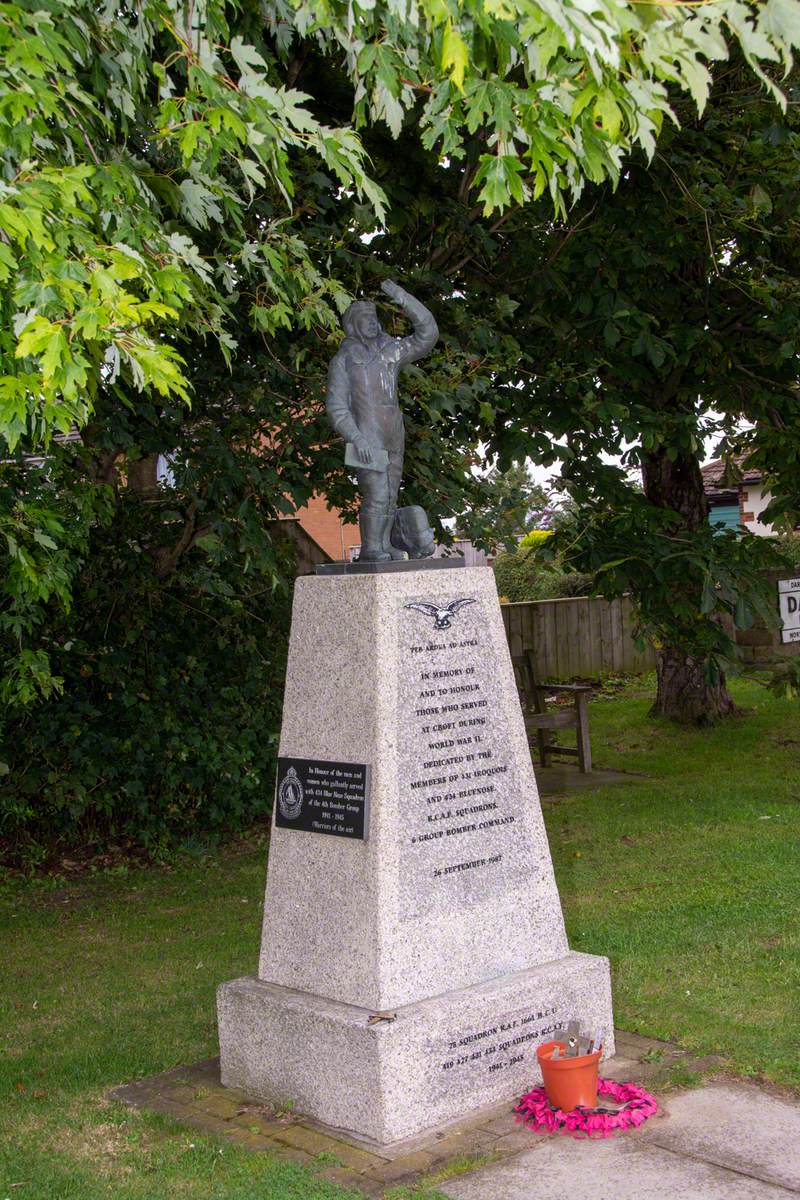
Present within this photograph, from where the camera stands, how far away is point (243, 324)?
928 cm

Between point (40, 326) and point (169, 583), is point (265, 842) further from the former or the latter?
point (40, 326)

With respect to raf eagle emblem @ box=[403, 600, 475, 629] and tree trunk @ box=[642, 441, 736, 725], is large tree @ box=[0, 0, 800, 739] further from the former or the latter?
tree trunk @ box=[642, 441, 736, 725]

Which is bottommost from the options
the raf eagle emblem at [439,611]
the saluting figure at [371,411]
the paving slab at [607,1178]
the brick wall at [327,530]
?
the paving slab at [607,1178]

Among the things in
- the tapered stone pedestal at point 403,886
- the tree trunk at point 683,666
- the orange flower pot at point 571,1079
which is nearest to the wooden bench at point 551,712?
the tree trunk at point 683,666

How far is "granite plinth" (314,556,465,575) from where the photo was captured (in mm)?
5820

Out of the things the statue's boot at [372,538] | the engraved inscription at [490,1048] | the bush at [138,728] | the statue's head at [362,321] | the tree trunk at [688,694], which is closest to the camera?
the engraved inscription at [490,1048]

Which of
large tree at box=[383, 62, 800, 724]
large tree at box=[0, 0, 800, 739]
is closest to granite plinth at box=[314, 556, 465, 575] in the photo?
large tree at box=[0, 0, 800, 739]

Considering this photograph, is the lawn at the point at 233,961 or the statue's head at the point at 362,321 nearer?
the lawn at the point at 233,961

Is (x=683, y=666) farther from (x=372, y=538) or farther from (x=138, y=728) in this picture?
(x=372, y=538)

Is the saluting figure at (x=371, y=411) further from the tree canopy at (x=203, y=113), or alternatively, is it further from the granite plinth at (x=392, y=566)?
the tree canopy at (x=203, y=113)

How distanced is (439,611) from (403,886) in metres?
1.18

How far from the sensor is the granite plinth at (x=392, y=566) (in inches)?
229

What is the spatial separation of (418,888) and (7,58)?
348cm

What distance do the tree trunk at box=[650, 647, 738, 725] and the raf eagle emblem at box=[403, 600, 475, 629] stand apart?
997 cm
